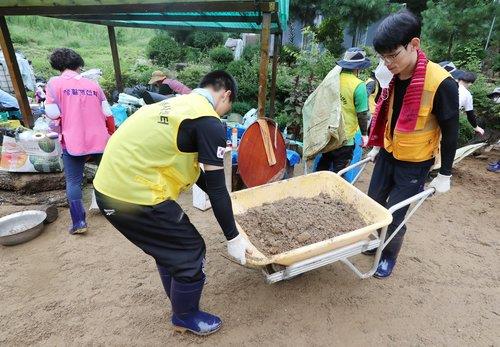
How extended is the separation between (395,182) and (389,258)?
746 millimetres

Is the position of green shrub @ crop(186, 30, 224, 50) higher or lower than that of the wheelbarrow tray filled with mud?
higher

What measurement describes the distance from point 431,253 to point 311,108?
1927 mm

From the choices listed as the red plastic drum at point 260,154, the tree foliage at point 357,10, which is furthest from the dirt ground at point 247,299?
the tree foliage at point 357,10

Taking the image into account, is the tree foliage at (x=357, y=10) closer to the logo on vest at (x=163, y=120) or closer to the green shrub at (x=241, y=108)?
the green shrub at (x=241, y=108)

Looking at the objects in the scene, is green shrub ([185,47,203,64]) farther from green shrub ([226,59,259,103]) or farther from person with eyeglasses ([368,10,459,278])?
person with eyeglasses ([368,10,459,278])

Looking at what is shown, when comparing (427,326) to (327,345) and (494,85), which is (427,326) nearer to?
(327,345)

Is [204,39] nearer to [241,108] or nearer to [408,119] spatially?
[241,108]

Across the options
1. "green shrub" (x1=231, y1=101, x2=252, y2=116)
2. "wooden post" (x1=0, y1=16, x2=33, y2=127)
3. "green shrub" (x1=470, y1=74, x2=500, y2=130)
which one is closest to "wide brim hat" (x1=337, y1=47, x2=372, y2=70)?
"green shrub" (x1=231, y1=101, x2=252, y2=116)

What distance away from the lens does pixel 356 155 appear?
13.4 ft

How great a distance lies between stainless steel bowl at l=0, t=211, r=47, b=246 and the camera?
315 cm

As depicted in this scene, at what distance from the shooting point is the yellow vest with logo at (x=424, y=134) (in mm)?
2131

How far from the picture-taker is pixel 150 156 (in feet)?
5.65

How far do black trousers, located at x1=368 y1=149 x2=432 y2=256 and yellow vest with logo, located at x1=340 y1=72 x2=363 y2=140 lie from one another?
0.81 meters

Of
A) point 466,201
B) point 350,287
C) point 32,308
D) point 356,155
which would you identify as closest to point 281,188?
point 350,287
